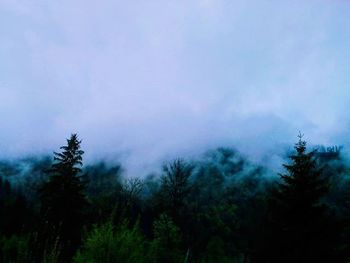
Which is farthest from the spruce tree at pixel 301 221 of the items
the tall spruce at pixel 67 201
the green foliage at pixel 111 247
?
the tall spruce at pixel 67 201

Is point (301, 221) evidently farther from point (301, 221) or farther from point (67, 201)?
point (67, 201)

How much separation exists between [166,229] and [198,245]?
685 inches

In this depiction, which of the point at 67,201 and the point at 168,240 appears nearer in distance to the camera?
the point at 67,201

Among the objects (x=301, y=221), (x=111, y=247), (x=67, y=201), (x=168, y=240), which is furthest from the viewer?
(x=168, y=240)

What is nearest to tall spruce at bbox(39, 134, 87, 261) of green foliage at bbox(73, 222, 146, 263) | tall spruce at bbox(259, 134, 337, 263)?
tall spruce at bbox(259, 134, 337, 263)

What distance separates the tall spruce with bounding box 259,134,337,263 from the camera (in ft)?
54.7

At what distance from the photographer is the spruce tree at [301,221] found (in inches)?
656

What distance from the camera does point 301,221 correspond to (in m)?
17.3

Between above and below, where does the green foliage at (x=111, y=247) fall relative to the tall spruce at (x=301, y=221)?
below

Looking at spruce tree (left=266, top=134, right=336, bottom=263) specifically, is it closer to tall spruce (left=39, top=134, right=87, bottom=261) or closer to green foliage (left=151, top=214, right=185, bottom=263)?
tall spruce (left=39, top=134, right=87, bottom=261)

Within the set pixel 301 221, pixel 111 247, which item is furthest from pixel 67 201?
pixel 111 247

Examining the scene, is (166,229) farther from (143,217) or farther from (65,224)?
(143,217)

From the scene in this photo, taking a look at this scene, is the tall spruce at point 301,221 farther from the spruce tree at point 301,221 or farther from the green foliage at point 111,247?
the green foliage at point 111,247

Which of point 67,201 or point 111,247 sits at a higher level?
point 67,201
